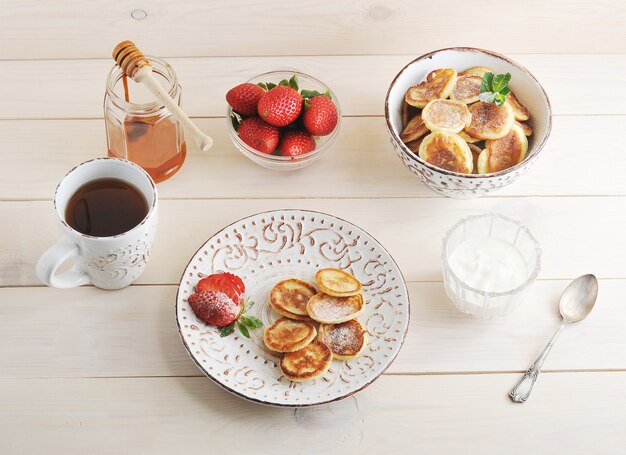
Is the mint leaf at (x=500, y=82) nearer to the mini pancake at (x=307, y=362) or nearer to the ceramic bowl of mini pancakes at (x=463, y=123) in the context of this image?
the ceramic bowl of mini pancakes at (x=463, y=123)

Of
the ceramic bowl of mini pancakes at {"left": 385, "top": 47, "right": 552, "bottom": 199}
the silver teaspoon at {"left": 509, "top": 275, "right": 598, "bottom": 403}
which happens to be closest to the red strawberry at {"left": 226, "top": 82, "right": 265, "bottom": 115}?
the ceramic bowl of mini pancakes at {"left": 385, "top": 47, "right": 552, "bottom": 199}

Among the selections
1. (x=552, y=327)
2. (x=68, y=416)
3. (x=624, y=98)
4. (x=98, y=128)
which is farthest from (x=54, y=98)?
(x=624, y=98)

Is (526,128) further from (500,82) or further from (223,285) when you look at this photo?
(223,285)

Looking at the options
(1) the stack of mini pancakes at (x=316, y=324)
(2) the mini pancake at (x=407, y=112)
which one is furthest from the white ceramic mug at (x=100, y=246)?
(2) the mini pancake at (x=407, y=112)

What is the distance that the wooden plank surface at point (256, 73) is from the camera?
148 cm

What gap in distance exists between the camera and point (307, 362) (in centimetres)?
115

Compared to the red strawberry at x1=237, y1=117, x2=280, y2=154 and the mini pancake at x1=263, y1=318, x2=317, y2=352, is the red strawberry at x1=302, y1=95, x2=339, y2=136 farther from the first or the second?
the mini pancake at x1=263, y1=318, x2=317, y2=352

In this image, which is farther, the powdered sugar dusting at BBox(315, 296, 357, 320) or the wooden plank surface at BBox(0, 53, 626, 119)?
the wooden plank surface at BBox(0, 53, 626, 119)

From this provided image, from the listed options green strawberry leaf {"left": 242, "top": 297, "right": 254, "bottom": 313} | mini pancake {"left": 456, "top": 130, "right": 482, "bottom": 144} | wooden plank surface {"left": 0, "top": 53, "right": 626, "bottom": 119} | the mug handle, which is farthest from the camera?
wooden plank surface {"left": 0, "top": 53, "right": 626, "bottom": 119}

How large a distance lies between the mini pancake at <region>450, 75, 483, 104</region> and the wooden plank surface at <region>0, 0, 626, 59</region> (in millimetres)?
208

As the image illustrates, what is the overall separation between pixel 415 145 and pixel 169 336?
19.8 inches

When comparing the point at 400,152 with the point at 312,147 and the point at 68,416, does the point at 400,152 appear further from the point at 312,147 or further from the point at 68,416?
the point at 68,416

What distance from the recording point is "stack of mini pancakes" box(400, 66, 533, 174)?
1.31 m

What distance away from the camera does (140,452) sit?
1112 millimetres
